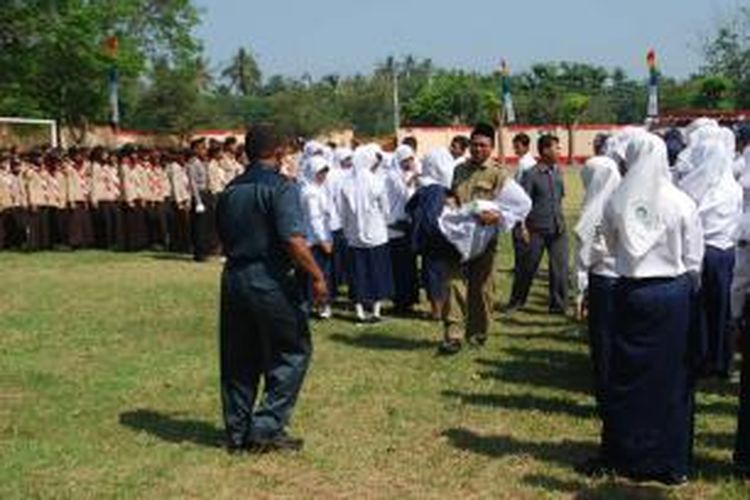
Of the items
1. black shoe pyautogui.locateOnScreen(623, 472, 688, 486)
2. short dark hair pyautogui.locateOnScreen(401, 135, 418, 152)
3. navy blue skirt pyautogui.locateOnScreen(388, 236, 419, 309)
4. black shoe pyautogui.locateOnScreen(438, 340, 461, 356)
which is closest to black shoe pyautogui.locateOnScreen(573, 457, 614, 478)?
black shoe pyautogui.locateOnScreen(623, 472, 688, 486)

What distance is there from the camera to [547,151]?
12445mm

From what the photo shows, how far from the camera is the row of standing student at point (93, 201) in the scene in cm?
2025

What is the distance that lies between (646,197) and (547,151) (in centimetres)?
616

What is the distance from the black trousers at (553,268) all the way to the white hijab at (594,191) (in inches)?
171

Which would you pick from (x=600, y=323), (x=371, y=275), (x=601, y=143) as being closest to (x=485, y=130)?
(x=601, y=143)

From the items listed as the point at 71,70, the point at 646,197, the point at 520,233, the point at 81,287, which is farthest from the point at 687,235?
the point at 71,70

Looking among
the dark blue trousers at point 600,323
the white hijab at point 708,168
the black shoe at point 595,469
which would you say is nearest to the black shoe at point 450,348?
the dark blue trousers at point 600,323

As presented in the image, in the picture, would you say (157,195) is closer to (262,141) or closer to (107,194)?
(107,194)

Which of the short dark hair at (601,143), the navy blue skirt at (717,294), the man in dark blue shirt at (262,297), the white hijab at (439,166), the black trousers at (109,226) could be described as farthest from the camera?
the black trousers at (109,226)

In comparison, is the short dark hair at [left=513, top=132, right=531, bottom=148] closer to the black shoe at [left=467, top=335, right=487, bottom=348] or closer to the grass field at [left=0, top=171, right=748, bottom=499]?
the grass field at [left=0, top=171, right=748, bottom=499]

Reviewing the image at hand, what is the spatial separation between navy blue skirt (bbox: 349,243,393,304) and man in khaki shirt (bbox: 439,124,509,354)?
2061 millimetres

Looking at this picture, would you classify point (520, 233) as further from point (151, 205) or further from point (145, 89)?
point (145, 89)

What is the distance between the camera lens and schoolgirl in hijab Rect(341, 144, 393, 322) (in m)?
12.4

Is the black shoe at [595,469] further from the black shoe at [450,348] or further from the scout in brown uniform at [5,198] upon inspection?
the scout in brown uniform at [5,198]
